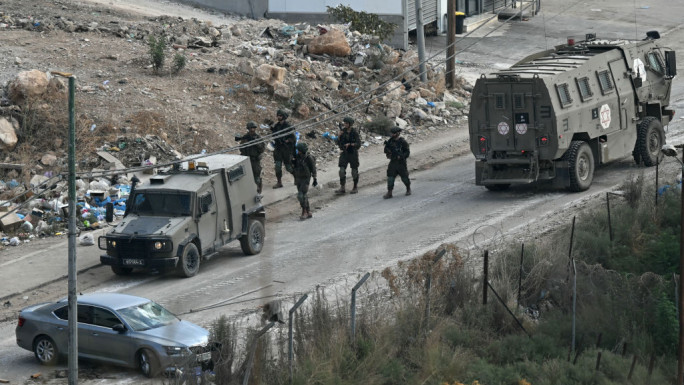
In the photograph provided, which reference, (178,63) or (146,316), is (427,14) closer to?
(178,63)

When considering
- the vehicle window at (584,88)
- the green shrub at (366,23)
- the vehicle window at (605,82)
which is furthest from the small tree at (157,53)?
the vehicle window at (605,82)

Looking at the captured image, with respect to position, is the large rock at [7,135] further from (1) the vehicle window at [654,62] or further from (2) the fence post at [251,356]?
(1) the vehicle window at [654,62]

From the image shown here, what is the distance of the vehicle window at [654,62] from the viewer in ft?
78.6

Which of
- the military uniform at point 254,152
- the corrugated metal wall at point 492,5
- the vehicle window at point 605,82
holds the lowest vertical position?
the military uniform at point 254,152

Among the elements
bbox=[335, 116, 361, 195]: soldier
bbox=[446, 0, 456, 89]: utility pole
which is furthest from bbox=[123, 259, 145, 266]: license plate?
bbox=[446, 0, 456, 89]: utility pole

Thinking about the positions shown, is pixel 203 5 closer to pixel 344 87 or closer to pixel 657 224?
pixel 344 87

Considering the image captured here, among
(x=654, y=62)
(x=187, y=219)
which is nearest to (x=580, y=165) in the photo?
(x=654, y=62)

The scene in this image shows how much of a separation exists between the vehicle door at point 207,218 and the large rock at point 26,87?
803 centimetres

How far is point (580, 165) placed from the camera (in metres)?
22.2

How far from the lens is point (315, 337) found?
561 inches

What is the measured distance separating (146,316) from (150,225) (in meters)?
3.60

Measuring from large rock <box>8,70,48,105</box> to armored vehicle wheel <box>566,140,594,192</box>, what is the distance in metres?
12.2

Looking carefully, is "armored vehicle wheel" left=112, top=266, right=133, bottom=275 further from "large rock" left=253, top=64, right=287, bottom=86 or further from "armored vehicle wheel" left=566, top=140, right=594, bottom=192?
"large rock" left=253, top=64, right=287, bottom=86

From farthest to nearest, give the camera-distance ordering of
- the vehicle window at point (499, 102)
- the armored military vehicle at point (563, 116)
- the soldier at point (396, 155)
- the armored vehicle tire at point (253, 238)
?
Answer: the soldier at point (396, 155), the vehicle window at point (499, 102), the armored military vehicle at point (563, 116), the armored vehicle tire at point (253, 238)
